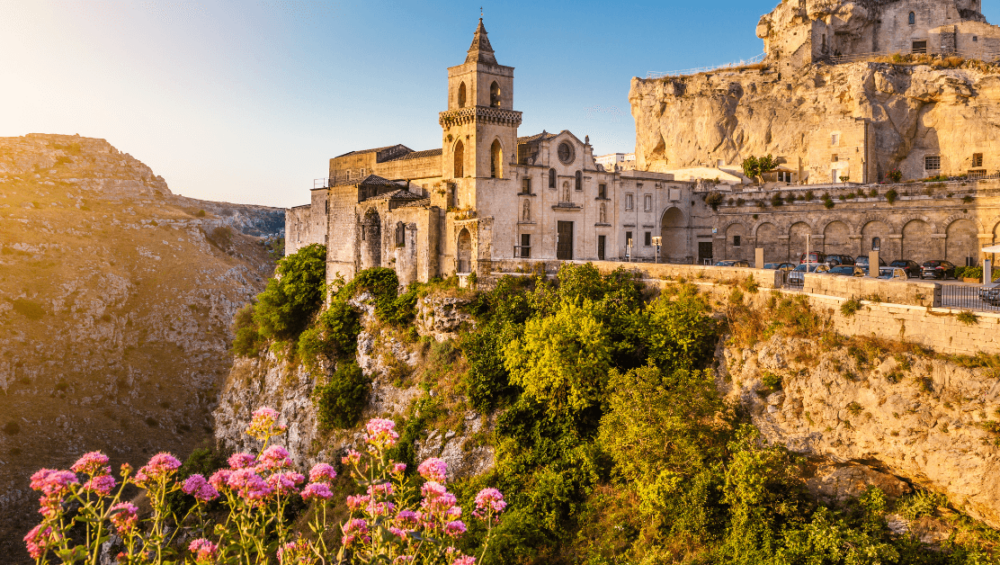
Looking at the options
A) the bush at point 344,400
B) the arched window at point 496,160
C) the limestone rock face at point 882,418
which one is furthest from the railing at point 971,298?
the arched window at point 496,160

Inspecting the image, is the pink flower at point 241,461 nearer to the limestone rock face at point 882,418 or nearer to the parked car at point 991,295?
the limestone rock face at point 882,418

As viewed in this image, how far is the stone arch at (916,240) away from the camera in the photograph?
3803 cm

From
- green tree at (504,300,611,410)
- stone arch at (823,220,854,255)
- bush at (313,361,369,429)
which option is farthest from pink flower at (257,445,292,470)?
stone arch at (823,220,854,255)

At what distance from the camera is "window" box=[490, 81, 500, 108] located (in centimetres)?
3800

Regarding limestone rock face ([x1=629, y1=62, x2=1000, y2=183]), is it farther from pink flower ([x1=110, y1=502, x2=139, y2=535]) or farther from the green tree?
pink flower ([x1=110, y1=502, x2=139, y2=535])

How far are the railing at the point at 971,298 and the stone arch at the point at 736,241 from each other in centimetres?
2740

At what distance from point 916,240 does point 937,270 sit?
233 inches

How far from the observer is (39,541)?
250 inches

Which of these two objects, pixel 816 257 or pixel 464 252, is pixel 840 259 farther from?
pixel 464 252

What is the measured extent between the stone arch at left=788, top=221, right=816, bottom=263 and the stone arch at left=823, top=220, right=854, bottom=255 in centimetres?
89

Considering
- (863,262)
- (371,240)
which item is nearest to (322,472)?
(371,240)

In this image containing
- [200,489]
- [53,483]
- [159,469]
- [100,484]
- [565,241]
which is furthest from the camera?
[565,241]

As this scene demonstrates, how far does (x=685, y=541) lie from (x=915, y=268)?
2434 cm

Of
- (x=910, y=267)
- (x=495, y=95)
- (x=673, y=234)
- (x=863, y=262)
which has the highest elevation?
(x=495, y=95)
